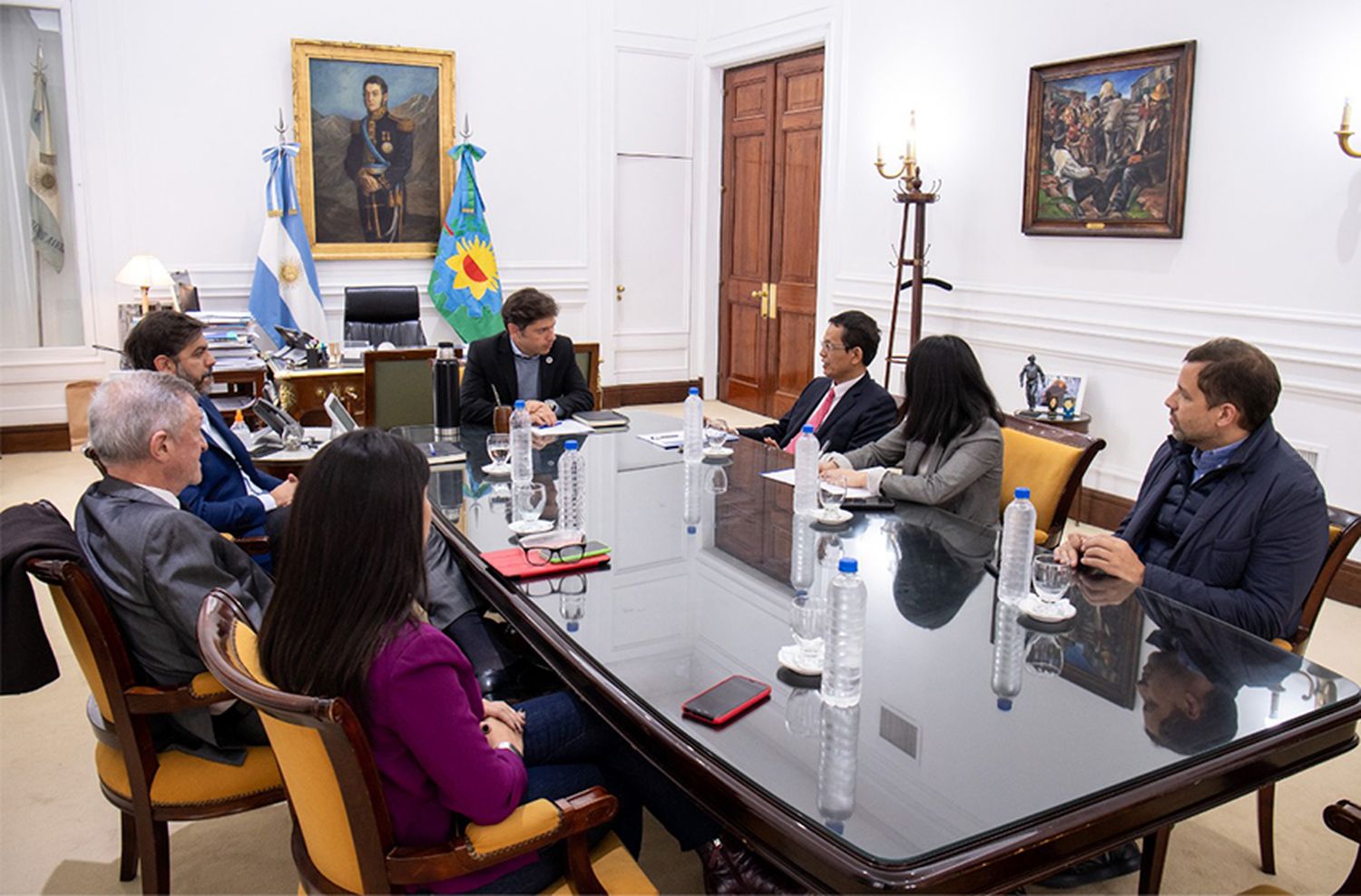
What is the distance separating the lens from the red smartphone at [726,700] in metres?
1.68

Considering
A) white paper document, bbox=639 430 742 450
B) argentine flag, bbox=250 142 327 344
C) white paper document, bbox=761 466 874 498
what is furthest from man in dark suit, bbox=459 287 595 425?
argentine flag, bbox=250 142 327 344

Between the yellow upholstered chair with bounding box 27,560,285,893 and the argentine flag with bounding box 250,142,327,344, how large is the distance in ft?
16.5

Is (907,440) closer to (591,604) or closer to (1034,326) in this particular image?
(591,604)

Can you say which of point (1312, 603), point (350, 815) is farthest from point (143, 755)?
point (1312, 603)

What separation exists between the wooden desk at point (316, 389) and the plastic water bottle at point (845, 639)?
4.37 meters

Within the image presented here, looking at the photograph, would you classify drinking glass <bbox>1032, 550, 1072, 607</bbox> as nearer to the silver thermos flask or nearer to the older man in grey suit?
the older man in grey suit

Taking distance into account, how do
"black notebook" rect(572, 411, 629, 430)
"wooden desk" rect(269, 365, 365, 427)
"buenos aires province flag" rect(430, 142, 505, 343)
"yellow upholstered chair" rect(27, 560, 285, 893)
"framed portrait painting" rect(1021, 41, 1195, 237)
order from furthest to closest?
1. "buenos aires province flag" rect(430, 142, 505, 343)
2. "wooden desk" rect(269, 365, 365, 427)
3. "framed portrait painting" rect(1021, 41, 1195, 237)
4. "black notebook" rect(572, 411, 629, 430)
5. "yellow upholstered chair" rect(27, 560, 285, 893)

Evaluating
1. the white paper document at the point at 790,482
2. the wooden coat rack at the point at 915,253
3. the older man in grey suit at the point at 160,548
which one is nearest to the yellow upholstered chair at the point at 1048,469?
the white paper document at the point at 790,482

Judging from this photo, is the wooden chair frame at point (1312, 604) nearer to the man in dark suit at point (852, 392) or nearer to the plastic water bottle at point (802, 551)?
the plastic water bottle at point (802, 551)

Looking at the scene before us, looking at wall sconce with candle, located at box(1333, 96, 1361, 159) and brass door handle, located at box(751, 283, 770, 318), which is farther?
brass door handle, located at box(751, 283, 770, 318)

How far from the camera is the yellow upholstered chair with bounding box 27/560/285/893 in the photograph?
1956mm

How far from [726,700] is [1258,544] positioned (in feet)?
4.55

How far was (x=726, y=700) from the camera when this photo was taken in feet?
5.68

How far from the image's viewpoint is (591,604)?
7.23ft
